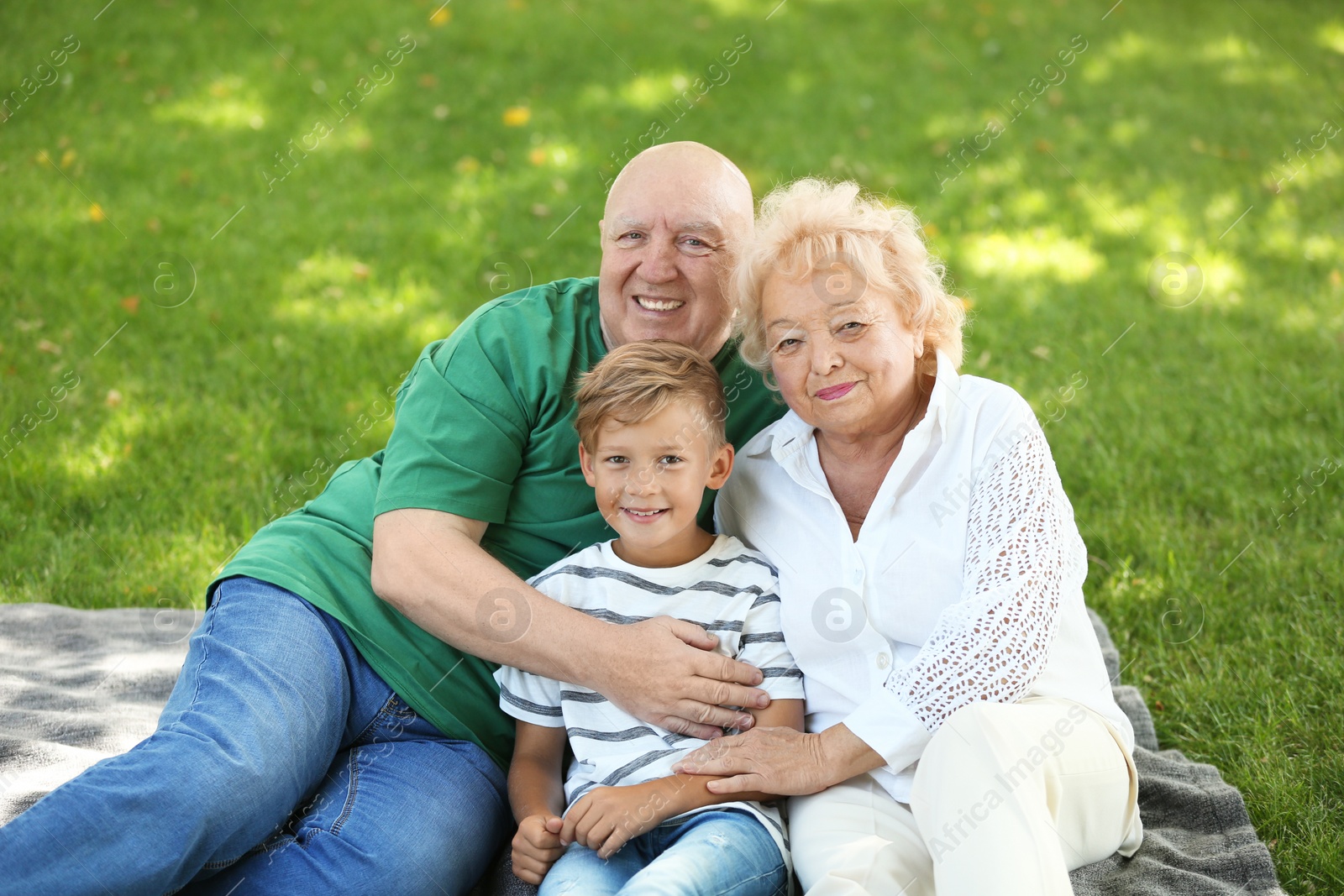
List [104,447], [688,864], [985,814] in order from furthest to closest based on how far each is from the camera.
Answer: [104,447] < [688,864] < [985,814]

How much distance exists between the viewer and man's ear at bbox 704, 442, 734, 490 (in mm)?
2568

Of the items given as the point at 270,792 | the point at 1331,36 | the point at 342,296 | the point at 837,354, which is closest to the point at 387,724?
the point at 270,792

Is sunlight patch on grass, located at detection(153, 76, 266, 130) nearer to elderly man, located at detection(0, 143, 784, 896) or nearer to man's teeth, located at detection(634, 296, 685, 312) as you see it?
elderly man, located at detection(0, 143, 784, 896)

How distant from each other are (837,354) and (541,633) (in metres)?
0.90

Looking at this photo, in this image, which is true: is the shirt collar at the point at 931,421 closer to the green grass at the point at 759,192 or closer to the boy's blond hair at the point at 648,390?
the boy's blond hair at the point at 648,390

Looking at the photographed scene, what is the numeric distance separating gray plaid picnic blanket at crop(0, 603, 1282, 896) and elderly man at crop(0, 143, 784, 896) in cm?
36

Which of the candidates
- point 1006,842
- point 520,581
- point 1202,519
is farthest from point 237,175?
point 1006,842

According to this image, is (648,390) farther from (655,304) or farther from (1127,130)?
(1127,130)

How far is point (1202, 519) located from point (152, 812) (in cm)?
362

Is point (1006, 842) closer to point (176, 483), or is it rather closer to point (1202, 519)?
point (1202, 519)

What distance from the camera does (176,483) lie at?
13.6 feet

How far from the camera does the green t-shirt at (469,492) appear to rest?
8.55ft

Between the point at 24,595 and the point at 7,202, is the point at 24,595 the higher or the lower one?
the lower one

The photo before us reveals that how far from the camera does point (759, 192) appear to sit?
259 inches
